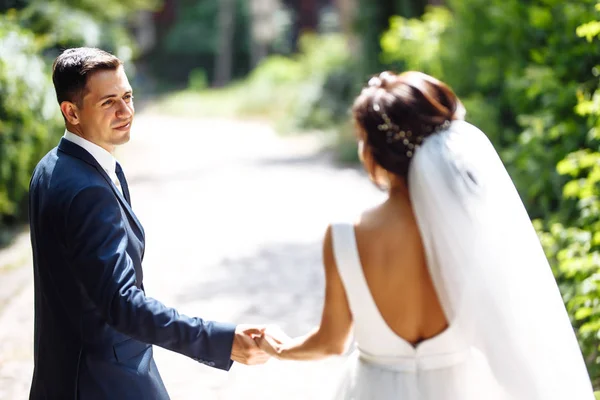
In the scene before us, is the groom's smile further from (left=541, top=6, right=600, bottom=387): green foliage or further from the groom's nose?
(left=541, top=6, right=600, bottom=387): green foliage

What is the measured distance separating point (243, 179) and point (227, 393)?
9.41 m

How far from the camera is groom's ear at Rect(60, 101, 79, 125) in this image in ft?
8.15

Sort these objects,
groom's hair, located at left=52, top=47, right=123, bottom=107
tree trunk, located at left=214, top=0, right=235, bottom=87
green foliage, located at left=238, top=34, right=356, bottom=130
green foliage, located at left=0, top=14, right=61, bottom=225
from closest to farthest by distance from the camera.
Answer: groom's hair, located at left=52, top=47, right=123, bottom=107, green foliage, located at left=0, top=14, right=61, bottom=225, green foliage, located at left=238, top=34, right=356, bottom=130, tree trunk, located at left=214, top=0, right=235, bottom=87

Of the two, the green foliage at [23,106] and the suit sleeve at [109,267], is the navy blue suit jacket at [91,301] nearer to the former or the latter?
the suit sleeve at [109,267]

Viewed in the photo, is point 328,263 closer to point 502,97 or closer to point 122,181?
point 122,181

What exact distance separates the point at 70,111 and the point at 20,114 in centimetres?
713

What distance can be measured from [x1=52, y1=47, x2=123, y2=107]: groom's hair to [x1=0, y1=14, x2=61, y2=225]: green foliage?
6.45 metres

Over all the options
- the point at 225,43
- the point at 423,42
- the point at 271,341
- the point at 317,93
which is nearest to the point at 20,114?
the point at 423,42

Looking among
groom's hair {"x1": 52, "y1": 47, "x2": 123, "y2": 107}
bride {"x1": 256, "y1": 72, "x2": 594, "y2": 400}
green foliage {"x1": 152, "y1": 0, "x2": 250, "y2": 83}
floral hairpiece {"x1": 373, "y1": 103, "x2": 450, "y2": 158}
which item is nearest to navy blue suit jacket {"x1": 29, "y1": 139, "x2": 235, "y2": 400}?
groom's hair {"x1": 52, "y1": 47, "x2": 123, "y2": 107}

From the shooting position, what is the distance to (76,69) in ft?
8.01

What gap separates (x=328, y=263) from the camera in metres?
2.19

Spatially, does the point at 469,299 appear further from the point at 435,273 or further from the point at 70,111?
the point at 70,111

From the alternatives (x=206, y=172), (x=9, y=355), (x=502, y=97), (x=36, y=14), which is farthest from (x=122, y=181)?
(x=206, y=172)

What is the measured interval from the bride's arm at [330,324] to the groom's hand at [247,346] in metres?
0.22
